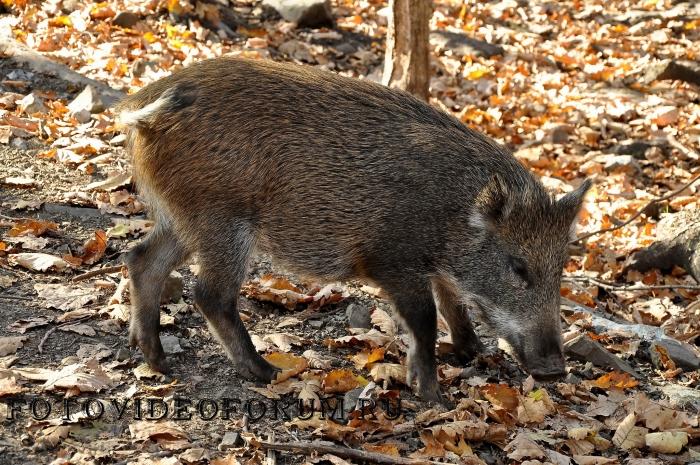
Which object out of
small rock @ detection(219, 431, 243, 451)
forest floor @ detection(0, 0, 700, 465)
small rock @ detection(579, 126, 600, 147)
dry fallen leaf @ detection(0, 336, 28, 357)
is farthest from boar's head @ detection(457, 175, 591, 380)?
small rock @ detection(579, 126, 600, 147)

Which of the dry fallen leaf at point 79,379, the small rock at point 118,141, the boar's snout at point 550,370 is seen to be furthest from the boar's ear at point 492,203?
the small rock at point 118,141

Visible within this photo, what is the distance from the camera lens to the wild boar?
4.00 m

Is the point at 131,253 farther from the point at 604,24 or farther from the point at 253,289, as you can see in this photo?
the point at 604,24

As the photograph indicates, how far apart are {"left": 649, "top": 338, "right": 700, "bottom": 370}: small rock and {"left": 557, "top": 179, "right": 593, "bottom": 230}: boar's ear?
1.15 metres

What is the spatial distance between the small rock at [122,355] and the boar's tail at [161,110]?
1.06 meters

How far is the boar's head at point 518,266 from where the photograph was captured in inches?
161

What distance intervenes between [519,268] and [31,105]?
425 cm

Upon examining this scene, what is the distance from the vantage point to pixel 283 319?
15.7 ft

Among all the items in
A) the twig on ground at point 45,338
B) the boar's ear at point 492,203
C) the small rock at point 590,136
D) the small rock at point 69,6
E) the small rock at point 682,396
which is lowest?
the twig on ground at point 45,338

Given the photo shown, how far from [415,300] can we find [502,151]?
2.90 ft

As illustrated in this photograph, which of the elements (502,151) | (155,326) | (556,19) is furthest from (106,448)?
(556,19)

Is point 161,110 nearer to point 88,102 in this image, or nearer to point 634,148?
point 88,102

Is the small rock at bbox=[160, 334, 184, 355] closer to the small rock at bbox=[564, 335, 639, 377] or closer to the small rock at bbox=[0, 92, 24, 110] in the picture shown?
the small rock at bbox=[564, 335, 639, 377]

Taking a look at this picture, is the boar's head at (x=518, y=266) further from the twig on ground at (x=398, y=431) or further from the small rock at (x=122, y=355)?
the small rock at (x=122, y=355)
